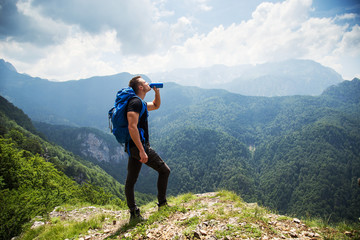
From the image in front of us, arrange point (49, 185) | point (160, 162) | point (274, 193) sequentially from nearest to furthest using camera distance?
point (160, 162) < point (49, 185) < point (274, 193)

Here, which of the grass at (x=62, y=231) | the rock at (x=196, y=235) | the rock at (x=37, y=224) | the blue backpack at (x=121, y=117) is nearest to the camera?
the rock at (x=196, y=235)

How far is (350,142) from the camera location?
178m

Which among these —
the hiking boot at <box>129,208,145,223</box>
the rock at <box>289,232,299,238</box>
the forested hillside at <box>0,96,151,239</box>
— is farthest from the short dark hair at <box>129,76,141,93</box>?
the forested hillside at <box>0,96,151,239</box>

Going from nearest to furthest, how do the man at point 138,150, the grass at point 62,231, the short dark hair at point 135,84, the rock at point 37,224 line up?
the man at point 138,150
the grass at point 62,231
the short dark hair at point 135,84
the rock at point 37,224

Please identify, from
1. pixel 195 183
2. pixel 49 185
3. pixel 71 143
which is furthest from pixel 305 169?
pixel 71 143

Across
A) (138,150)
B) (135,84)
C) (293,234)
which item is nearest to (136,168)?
(138,150)

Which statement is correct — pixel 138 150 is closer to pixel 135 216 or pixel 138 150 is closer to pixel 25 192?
pixel 135 216

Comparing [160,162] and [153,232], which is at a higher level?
[160,162]

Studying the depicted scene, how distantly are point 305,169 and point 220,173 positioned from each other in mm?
73853

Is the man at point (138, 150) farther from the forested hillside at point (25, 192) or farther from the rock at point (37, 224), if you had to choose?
the forested hillside at point (25, 192)

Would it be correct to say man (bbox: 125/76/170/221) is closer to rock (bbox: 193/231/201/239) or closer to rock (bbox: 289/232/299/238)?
rock (bbox: 193/231/201/239)


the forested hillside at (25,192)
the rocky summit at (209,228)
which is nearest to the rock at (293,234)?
the rocky summit at (209,228)

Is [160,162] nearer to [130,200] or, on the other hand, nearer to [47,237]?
[130,200]

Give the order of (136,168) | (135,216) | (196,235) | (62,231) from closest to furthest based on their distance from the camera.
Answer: (196,235), (136,168), (62,231), (135,216)
